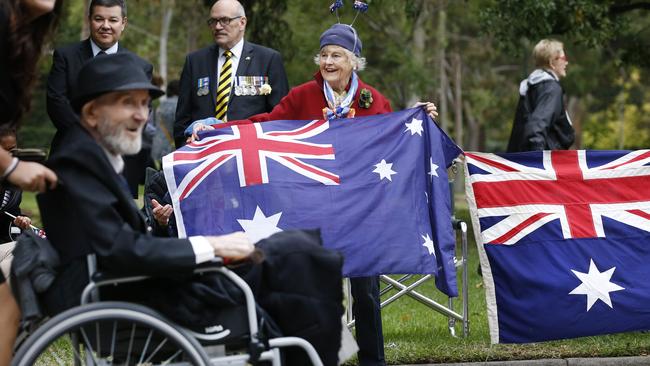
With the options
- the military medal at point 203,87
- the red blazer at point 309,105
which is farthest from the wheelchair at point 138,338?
the military medal at point 203,87

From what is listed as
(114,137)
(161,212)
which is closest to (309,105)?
(161,212)

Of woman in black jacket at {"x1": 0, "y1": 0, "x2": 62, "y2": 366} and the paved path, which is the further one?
the paved path

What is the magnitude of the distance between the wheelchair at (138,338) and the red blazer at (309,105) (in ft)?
8.47

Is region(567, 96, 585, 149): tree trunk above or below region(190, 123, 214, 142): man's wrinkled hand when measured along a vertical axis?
below

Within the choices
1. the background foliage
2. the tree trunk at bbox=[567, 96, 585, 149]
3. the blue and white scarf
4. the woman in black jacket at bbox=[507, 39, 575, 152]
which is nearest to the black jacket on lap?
the background foliage

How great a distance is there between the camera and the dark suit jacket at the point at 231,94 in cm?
845

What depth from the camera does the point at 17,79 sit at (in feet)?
17.0

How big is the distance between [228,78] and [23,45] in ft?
11.3

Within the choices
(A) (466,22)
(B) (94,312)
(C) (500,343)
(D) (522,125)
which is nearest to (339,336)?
(B) (94,312)

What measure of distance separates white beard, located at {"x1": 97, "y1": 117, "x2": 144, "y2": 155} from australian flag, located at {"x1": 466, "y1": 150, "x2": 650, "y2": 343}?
10.8 ft

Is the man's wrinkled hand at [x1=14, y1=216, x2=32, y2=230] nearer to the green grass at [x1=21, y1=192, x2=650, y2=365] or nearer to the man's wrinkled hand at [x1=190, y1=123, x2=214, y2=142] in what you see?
the man's wrinkled hand at [x1=190, y1=123, x2=214, y2=142]

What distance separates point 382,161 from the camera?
7438mm

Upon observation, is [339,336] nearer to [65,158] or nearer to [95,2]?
[65,158]

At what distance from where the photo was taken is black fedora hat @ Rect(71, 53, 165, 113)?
5.10 meters
